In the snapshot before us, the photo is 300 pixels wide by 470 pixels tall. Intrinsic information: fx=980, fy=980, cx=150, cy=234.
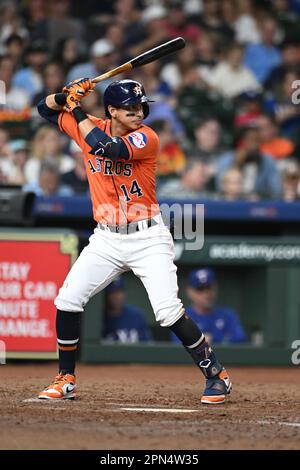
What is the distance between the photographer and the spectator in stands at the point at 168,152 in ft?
33.3

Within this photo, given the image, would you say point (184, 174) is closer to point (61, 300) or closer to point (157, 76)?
point (157, 76)

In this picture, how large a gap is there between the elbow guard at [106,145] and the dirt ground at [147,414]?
137cm

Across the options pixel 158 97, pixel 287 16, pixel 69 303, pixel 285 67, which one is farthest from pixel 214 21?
pixel 69 303

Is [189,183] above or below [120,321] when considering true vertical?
above

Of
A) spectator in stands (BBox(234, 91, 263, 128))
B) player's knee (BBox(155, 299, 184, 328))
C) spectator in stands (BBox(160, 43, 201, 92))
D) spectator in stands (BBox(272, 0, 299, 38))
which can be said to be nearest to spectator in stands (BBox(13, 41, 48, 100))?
spectator in stands (BBox(160, 43, 201, 92))

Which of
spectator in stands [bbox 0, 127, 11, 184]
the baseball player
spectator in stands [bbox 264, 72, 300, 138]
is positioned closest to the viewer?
the baseball player

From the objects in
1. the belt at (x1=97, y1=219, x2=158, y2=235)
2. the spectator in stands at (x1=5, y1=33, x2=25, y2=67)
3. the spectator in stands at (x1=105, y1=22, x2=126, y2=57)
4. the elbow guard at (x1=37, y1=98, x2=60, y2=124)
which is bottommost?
the belt at (x1=97, y1=219, x2=158, y2=235)

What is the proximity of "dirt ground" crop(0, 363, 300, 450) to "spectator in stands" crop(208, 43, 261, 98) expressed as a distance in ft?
15.9

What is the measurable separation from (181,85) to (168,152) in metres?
1.46

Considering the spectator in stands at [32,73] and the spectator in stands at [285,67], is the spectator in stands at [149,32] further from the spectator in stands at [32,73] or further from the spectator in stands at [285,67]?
the spectator in stands at [285,67]

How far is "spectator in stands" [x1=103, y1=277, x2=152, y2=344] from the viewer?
8.54 metres

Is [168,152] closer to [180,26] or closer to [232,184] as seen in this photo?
[232,184]

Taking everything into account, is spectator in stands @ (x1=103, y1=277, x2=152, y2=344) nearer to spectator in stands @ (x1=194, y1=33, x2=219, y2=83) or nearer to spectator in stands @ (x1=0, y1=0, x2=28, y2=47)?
spectator in stands @ (x1=194, y1=33, x2=219, y2=83)

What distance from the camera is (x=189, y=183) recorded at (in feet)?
31.6
